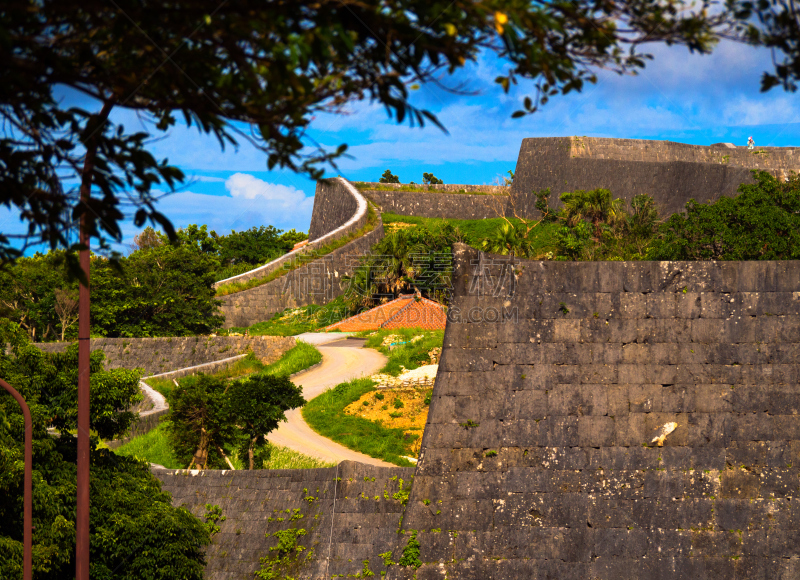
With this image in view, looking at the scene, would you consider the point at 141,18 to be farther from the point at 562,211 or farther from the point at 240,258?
the point at 240,258

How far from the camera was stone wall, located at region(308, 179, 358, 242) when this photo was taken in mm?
52225

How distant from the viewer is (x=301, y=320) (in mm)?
41188

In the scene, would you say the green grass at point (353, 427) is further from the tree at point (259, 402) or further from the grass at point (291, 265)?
the grass at point (291, 265)

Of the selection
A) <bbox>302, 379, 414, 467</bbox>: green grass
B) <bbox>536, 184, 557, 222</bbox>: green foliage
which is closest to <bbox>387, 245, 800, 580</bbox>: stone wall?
<bbox>302, 379, 414, 467</bbox>: green grass

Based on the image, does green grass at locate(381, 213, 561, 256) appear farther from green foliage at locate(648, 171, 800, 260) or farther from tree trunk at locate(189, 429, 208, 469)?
tree trunk at locate(189, 429, 208, 469)

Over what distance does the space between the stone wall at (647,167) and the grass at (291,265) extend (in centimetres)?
1142

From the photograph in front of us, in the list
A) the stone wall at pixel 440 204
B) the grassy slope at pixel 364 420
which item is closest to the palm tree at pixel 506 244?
the grassy slope at pixel 364 420

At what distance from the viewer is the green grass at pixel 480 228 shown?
132 feet

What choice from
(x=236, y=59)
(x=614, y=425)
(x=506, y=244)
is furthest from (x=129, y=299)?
(x=236, y=59)

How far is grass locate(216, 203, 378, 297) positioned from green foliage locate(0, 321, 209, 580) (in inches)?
1198

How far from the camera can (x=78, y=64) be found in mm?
3584

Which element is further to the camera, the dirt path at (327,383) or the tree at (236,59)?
the dirt path at (327,383)

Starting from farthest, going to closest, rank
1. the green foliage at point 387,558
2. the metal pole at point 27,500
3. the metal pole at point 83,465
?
the metal pole at point 27,500 → the green foliage at point 387,558 → the metal pole at point 83,465

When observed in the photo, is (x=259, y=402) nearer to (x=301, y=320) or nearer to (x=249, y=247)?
(x=301, y=320)
